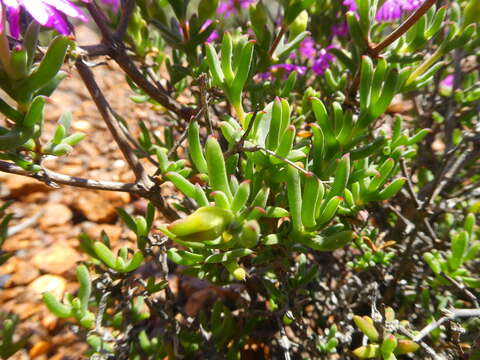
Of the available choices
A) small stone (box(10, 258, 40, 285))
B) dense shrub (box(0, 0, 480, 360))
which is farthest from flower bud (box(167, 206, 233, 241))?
small stone (box(10, 258, 40, 285))

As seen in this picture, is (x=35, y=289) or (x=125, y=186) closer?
(x=125, y=186)

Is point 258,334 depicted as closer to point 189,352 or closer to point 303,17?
point 189,352

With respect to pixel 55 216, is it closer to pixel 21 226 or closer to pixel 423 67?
pixel 21 226

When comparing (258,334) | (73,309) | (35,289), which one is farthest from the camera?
(35,289)

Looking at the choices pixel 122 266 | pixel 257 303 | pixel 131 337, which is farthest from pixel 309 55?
pixel 131 337

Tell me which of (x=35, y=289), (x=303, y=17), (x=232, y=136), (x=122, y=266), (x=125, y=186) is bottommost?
(x=35, y=289)

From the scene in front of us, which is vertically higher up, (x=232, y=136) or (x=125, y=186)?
(x=232, y=136)

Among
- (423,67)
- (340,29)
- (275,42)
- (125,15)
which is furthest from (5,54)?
(340,29)

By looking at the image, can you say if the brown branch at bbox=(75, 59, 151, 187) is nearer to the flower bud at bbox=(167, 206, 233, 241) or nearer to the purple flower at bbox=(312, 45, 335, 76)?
the flower bud at bbox=(167, 206, 233, 241)
